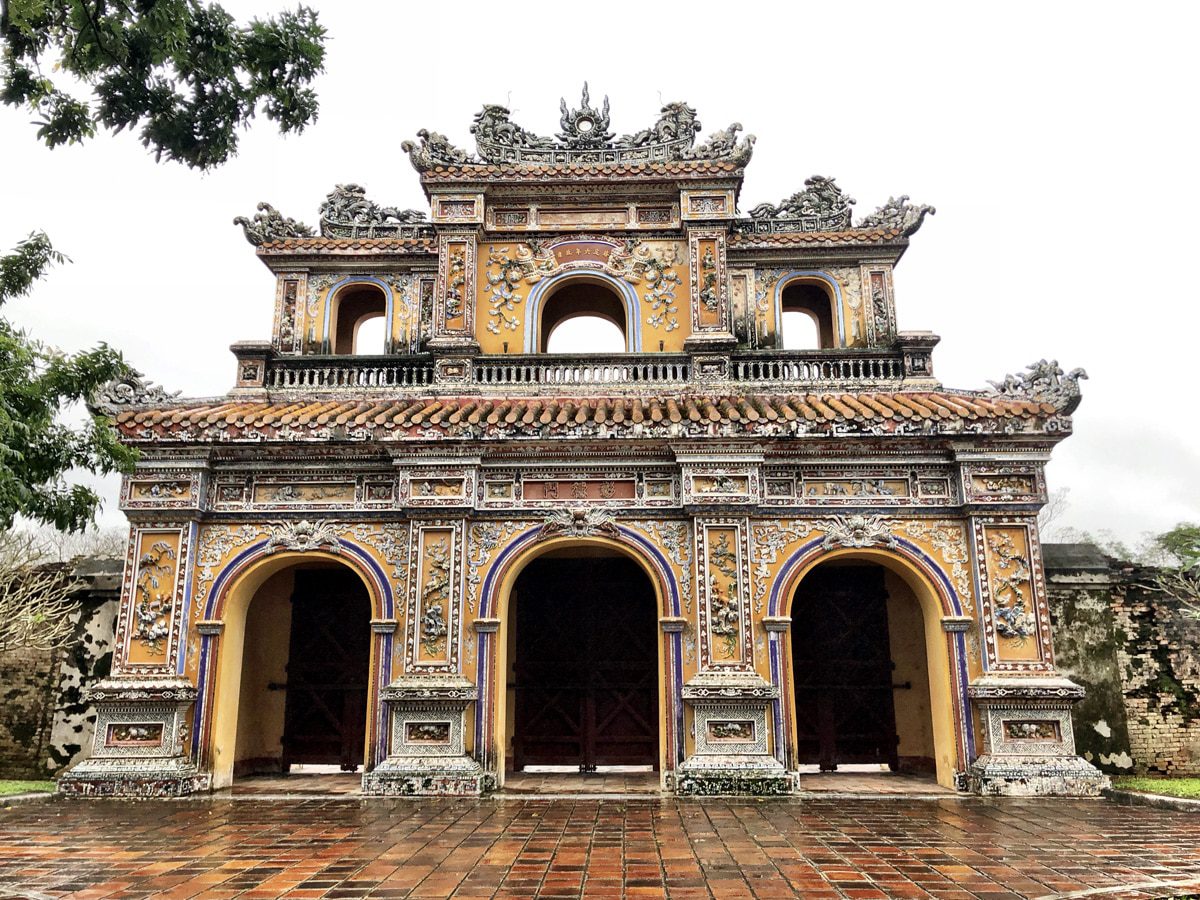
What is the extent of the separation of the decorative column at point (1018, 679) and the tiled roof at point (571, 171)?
662cm

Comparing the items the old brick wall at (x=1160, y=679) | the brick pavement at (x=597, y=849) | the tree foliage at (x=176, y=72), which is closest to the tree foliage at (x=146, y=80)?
the tree foliage at (x=176, y=72)

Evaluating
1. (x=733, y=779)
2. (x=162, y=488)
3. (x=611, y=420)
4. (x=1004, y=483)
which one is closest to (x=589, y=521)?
(x=611, y=420)

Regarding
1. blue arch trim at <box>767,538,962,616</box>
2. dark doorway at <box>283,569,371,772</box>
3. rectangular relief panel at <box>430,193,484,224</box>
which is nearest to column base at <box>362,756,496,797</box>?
dark doorway at <box>283,569,371,772</box>

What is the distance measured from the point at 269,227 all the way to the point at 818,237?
9.30 meters

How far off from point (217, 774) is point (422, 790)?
9.35 feet

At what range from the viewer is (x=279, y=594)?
13492 millimetres

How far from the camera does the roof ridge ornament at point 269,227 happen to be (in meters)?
14.7

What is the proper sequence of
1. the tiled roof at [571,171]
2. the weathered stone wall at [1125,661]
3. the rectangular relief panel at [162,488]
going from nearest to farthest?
the rectangular relief panel at [162,488] < the weathered stone wall at [1125,661] < the tiled roof at [571,171]

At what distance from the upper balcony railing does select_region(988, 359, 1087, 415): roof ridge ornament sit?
1.30 meters

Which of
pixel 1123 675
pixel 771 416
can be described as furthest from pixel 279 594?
pixel 1123 675

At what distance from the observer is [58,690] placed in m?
13.0

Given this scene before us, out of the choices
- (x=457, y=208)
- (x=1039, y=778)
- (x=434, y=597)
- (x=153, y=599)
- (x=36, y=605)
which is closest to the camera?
(x=1039, y=778)

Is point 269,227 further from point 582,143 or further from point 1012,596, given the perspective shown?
point 1012,596

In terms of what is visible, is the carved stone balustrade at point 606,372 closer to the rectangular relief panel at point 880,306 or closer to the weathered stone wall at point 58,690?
the rectangular relief panel at point 880,306
